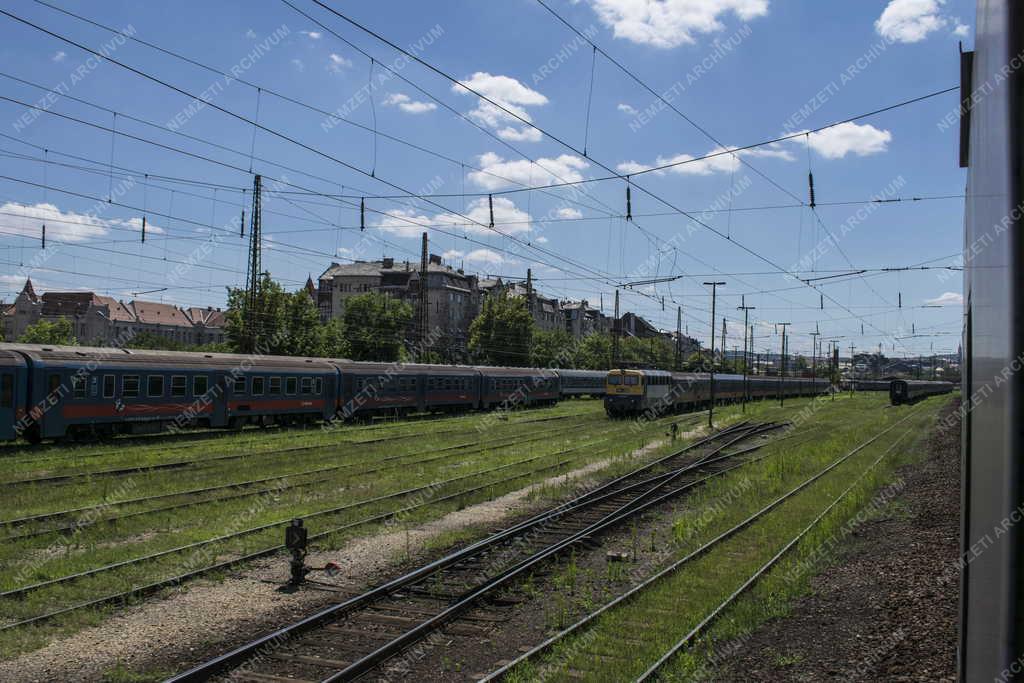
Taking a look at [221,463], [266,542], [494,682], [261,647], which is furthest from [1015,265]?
[221,463]

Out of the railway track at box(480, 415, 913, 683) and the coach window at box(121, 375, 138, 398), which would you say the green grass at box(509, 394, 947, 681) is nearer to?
the railway track at box(480, 415, 913, 683)

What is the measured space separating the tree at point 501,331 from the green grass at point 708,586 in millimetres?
55959

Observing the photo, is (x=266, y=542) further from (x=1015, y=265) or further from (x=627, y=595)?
(x=1015, y=265)

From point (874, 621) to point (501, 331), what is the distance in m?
69.0

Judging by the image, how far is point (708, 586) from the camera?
1085 centimetres

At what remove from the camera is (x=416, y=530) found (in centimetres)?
1427

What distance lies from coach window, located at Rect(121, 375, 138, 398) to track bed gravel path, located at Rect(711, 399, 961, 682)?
837 inches

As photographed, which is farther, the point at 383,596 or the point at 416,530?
the point at 416,530

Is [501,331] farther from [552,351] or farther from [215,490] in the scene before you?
[215,490]

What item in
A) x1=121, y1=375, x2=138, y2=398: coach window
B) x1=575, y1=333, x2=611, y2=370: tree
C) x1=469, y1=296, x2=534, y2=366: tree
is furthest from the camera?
x1=575, y1=333, x2=611, y2=370: tree

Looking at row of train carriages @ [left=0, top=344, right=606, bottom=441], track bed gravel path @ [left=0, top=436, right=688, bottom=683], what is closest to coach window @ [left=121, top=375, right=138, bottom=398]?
row of train carriages @ [left=0, top=344, right=606, bottom=441]

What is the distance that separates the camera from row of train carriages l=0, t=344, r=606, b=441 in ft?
73.5

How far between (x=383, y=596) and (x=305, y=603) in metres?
0.99

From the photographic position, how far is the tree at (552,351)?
88.1 meters
